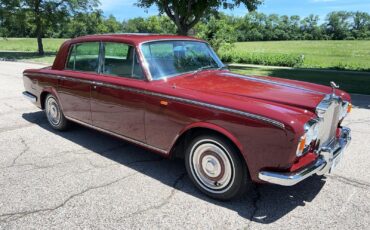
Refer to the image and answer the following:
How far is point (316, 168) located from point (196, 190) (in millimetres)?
1261

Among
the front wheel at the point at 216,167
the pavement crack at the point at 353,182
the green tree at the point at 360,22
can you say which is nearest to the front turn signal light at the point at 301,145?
the front wheel at the point at 216,167

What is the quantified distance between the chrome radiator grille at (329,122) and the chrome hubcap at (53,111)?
13.2 ft

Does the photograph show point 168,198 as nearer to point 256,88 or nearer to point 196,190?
point 196,190

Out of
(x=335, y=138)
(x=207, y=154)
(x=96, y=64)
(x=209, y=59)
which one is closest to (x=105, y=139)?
(x=96, y=64)

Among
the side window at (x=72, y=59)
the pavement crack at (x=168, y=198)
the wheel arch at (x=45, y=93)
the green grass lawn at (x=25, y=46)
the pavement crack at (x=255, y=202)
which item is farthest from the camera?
the green grass lawn at (x=25, y=46)

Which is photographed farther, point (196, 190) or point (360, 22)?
point (360, 22)

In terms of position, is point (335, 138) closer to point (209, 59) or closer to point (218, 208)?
point (218, 208)

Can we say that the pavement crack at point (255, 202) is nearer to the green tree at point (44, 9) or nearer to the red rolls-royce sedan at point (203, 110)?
the red rolls-royce sedan at point (203, 110)

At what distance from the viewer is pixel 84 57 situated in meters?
5.12

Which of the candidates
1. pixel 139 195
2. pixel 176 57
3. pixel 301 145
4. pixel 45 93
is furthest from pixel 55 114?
pixel 301 145

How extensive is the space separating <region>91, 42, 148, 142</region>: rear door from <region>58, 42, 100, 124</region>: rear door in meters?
0.16

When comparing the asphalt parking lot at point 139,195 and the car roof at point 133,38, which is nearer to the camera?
the asphalt parking lot at point 139,195

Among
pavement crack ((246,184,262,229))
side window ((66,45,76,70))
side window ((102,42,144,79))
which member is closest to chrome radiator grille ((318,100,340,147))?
pavement crack ((246,184,262,229))

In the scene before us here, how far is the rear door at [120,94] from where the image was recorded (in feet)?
13.5
